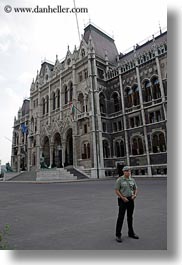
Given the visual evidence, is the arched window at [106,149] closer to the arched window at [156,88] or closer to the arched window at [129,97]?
the arched window at [129,97]

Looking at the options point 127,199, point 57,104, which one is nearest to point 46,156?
point 57,104

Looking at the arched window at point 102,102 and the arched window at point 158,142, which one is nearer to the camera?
the arched window at point 158,142

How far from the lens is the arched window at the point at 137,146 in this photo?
96.0 ft

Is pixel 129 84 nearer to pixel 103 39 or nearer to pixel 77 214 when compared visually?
pixel 103 39

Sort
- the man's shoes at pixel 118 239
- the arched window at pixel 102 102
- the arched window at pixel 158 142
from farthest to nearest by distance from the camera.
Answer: the arched window at pixel 102 102 → the arched window at pixel 158 142 → the man's shoes at pixel 118 239

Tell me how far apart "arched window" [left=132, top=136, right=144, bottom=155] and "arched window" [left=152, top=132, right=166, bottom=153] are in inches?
75.9

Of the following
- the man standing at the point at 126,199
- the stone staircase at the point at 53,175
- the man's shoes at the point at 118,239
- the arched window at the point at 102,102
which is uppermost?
the arched window at the point at 102,102

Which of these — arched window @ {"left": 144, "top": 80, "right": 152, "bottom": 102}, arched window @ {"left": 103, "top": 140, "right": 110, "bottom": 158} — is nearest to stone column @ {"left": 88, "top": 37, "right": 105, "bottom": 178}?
arched window @ {"left": 103, "top": 140, "right": 110, "bottom": 158}

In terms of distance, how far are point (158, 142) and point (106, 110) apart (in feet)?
35.7

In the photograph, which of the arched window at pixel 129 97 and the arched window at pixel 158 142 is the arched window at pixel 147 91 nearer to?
the arched window at pixel 129 97

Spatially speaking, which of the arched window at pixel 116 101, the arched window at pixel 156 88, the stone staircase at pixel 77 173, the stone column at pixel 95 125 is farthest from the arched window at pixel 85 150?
the arched window at pixel 156 88

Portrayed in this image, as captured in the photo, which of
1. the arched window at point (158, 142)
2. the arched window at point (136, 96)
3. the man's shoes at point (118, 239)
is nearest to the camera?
the man's shoes at point (118, 239)

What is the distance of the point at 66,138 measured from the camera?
3669cm

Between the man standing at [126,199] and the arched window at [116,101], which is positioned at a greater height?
the arched window at [116,101]
